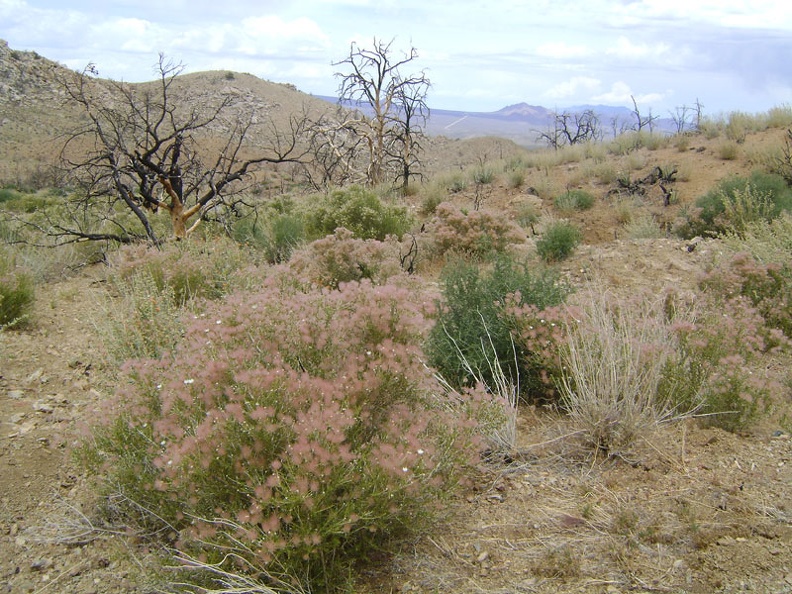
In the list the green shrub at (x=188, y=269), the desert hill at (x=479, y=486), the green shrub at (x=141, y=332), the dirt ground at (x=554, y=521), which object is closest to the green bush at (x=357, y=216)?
the desert hill at (x=479, y=486)

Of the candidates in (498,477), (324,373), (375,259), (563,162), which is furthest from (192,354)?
(563,162)

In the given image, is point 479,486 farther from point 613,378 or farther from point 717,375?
point 717,375

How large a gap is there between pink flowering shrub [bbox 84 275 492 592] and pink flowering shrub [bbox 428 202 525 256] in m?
6.36

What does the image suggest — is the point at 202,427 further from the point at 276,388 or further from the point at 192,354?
the point at 192,354

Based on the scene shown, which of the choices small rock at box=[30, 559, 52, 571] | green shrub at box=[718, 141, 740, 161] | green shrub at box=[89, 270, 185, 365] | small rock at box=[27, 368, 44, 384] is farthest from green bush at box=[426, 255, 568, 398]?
green shrub at box=[718, 141, 740, 161]

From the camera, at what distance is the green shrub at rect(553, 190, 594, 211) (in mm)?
16969

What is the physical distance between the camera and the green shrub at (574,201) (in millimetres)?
16969

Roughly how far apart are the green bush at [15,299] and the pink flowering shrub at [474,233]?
221 inches

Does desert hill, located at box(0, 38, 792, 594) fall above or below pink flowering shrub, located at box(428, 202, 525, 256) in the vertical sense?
below

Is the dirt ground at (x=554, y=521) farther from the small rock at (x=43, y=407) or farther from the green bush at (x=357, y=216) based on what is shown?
the green bush at (x=357, y=216)

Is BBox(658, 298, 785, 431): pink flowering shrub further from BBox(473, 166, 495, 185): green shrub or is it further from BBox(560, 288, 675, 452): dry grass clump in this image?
BBox(473, 166, 495, 185): green shrub

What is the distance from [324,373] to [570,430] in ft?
6.12

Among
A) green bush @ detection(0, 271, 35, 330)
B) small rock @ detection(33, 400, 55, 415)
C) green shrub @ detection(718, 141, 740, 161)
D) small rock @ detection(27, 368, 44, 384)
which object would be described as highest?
green shrub @ detection(718, 141, 740, 161)

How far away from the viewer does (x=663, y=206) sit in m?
16.4
